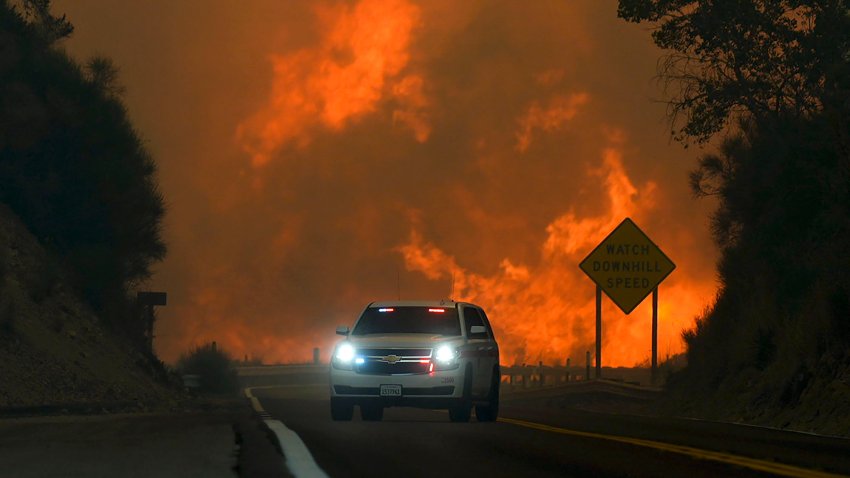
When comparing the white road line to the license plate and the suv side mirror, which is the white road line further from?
the suv side mirror

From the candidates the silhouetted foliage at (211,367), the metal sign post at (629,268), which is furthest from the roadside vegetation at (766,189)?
the silhouetted foliage at (211,367)

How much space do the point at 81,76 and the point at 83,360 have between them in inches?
488

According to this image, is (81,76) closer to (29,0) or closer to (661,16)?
(29,0)

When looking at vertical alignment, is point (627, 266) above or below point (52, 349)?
above

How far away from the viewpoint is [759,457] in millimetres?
14180

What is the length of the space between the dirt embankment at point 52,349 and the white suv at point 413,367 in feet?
26.3

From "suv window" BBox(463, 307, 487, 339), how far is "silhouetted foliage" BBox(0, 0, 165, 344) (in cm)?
1953

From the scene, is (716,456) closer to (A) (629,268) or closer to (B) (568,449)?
(B) (568,449)

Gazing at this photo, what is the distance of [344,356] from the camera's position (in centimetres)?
2253

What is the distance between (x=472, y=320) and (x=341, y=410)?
9.66 feet

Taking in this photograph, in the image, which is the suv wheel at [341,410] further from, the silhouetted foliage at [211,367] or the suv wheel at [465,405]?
the silhouetted foliage at [211,367]

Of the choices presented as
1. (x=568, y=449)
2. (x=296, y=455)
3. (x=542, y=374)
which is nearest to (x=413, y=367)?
(x=568, y=449)

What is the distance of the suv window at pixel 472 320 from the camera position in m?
23.4

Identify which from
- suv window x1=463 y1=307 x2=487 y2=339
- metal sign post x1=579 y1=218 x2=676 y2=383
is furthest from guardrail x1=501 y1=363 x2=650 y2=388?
suv window x1=463 y1=307 x2=487 y2=339
